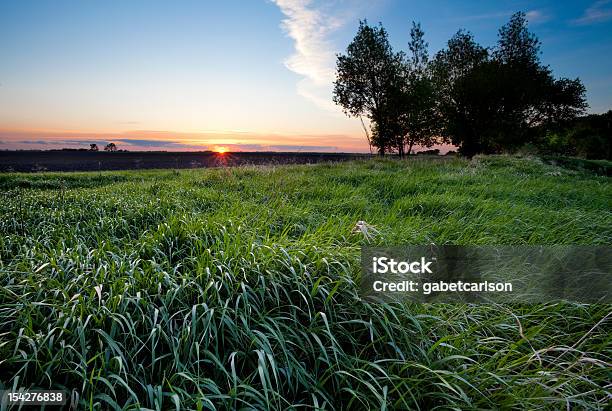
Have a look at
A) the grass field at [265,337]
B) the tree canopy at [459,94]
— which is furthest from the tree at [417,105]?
the grass field at [265,337]

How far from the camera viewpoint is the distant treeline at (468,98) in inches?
1031

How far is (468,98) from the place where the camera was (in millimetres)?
29156

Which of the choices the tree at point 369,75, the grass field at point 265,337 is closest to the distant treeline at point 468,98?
the tree at point 369,75

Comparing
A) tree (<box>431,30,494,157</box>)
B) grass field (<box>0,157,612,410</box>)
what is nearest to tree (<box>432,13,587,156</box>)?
tree (<box>431,30,494,157</box>)

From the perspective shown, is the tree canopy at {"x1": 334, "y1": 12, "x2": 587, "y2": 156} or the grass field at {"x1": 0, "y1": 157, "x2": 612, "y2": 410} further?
the tree canopy at {"x1": 334, "y1": 12, "x2": 587, "y2": 156}

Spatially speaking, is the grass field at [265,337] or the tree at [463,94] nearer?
the grass field at [265,337]

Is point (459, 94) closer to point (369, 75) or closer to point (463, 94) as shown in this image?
point (463, 94)

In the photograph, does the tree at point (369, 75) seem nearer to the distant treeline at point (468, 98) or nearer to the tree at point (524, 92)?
the distant treeline at point (468, 98)

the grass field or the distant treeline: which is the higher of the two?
the distant treeline

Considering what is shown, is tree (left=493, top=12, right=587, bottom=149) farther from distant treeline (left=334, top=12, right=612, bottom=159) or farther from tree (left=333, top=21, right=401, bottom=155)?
tree (left=333, top=21, right=401, bottom=155)

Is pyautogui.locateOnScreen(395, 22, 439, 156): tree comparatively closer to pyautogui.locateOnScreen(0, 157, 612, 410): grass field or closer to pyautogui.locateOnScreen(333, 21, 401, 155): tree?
pyautogui.locateOnScreen(333, 21, 401, 155): tree

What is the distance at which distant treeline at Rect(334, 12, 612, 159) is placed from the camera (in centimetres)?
2619

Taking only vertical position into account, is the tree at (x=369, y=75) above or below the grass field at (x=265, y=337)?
above

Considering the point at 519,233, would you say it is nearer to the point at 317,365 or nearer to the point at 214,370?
the point at 317,365
